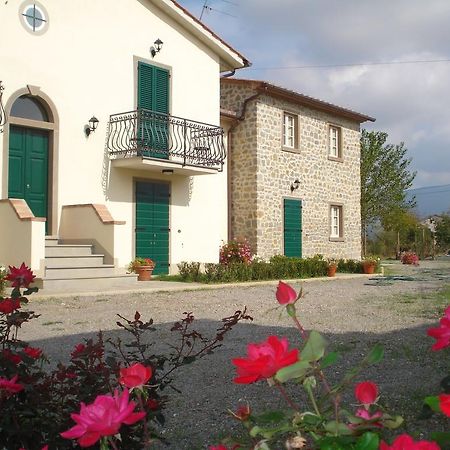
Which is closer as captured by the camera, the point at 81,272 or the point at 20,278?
the point at 20,278

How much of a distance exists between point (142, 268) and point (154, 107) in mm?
3766

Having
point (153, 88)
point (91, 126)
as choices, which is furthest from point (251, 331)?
point (153, 88)

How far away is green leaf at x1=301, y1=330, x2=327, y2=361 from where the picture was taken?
0.99 m

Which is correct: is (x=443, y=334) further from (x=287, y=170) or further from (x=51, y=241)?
(x=287, y=170)

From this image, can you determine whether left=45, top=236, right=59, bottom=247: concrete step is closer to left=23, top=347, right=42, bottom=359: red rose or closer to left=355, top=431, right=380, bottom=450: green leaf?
left=23, top=347, right=42, bottom=359: red rose

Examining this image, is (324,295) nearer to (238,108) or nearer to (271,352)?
(238,108)

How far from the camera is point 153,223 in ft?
42.5

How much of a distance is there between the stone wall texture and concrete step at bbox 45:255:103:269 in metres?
5.29

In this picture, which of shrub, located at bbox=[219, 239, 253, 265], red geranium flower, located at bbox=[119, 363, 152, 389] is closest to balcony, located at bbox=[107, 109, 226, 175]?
shrub, located at bbox=[219, 239, 253, 265]

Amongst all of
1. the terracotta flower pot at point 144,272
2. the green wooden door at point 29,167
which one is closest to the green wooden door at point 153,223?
the terracotta flower pot at point 144,272

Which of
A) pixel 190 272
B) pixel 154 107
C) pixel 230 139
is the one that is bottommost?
pixel 190 272

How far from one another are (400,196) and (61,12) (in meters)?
20.4

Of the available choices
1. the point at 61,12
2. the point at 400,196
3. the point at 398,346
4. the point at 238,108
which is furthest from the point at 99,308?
the point at 400,196

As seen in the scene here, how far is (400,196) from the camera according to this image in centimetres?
2762
